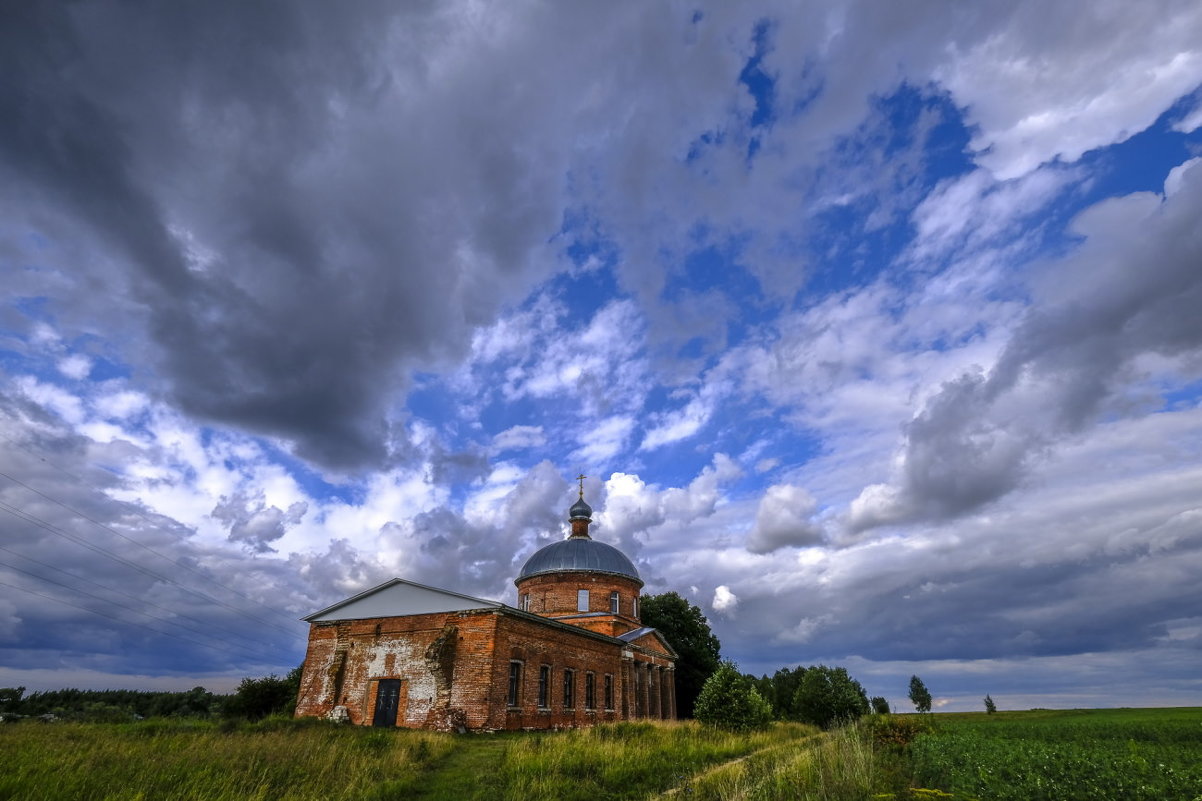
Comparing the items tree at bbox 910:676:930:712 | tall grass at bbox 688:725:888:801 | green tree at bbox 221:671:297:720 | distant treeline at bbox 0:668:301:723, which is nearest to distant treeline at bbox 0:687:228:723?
distant treeline at bbox 0:668:301:723

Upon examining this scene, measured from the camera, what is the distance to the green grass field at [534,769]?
8523mm

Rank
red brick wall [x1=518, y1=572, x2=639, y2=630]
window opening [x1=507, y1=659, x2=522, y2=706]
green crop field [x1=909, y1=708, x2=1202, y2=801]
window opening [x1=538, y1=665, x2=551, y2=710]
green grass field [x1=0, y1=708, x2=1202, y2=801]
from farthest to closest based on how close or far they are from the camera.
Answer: red brick wall [x1=518, y1=572, x2=639, y2=630] < window opening [x1=538, y1=665, x2=551, y2=710] < window opening [x1=507, y1=659, x2=522, y2=706] < green grass field [x1=0, y1=708, x2=1202, y2=801] < green crop field [x1=909, y1=708, x2=1202, y2=801]

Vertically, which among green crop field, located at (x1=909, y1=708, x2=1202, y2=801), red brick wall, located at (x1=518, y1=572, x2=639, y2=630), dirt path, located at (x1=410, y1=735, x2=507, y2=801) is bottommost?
dirt path, located at (x1=410, y1=735, x2=507, y2=801)

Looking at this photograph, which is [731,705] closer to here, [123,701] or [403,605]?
[403,605]

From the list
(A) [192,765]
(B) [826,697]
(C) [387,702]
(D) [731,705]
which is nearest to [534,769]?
(A) [192,765]

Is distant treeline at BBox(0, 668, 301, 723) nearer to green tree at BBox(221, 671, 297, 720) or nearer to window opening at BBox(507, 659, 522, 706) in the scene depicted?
green tree at BBox(221, 671, 297, 720)

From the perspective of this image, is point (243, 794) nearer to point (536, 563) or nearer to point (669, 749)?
point (669, 749)

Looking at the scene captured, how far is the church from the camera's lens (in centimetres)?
2352

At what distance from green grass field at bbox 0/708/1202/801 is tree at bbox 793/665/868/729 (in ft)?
71.8

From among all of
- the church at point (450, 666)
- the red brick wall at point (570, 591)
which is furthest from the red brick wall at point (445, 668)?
the red brick wall at point (570, 591)

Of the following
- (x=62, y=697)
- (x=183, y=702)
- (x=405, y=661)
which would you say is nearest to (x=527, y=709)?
(x=405, y=661)

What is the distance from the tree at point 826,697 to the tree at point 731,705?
1145cm

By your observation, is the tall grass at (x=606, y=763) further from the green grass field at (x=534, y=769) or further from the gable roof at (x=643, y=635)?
the gable roof at (x=643, y=635)

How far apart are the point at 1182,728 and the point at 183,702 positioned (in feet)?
208
